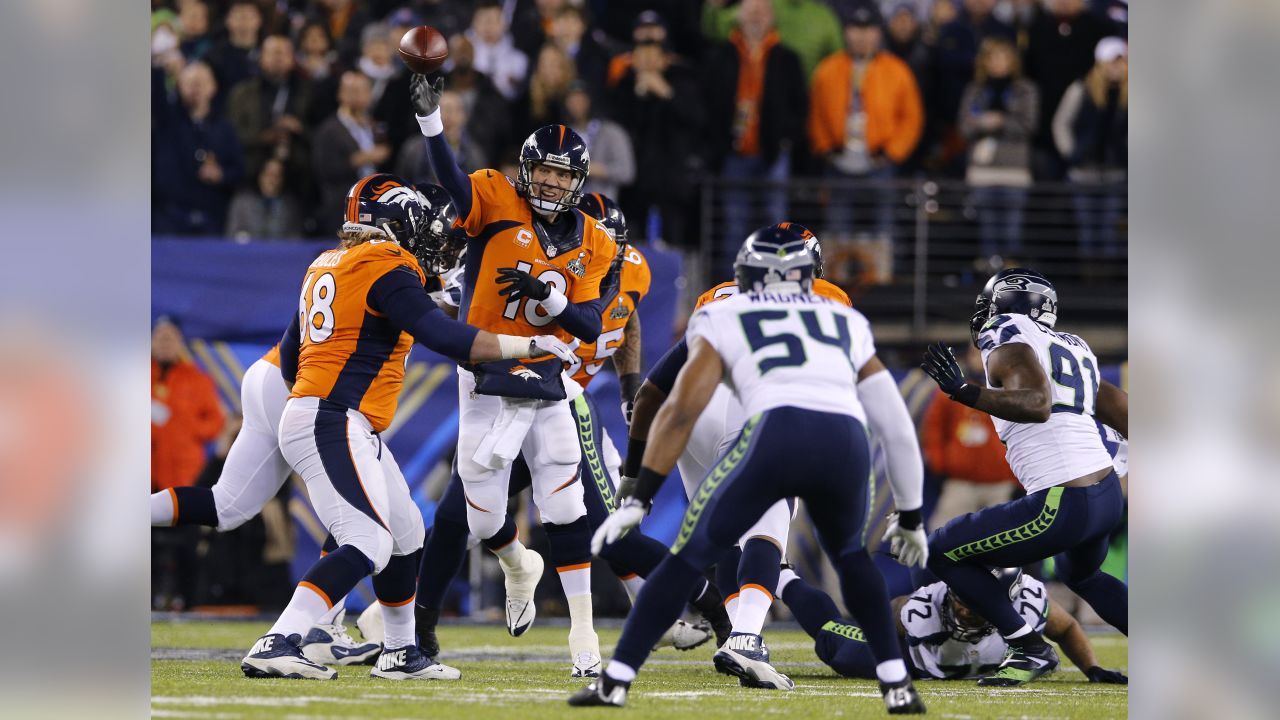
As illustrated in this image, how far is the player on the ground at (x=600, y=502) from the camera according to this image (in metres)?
7.49

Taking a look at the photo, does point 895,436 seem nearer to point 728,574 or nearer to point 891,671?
point 891,671

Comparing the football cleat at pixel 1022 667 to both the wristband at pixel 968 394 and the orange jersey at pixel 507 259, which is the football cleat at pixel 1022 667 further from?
the orange jersey at pixel 507 259

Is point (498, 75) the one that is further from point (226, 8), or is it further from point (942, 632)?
point (942, 632)

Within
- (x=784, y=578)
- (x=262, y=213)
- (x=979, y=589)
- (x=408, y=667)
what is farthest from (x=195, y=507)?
(x=262, y=213)

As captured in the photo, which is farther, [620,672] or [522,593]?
[522,593]

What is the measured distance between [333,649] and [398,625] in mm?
987

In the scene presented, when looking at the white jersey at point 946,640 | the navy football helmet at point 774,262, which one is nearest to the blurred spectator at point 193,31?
the white jersey at point 946,640

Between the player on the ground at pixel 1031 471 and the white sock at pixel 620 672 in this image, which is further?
the player on the ground at pixel 1031 471

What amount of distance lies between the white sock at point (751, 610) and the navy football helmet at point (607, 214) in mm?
2191

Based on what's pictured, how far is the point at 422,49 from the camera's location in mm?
6668

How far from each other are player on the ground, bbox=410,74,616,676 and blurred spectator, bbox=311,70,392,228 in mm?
4555

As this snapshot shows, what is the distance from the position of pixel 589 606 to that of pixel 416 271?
1845 mm

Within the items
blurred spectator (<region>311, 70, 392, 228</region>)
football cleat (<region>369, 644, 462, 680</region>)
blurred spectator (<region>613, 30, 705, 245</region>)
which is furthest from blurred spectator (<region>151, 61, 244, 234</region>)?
football cleat (<region>369, 644, 462, 680</region>)

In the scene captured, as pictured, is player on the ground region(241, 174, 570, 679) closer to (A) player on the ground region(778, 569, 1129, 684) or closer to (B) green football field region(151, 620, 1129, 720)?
(B) green football field region(151, 620, 1129, 720)
